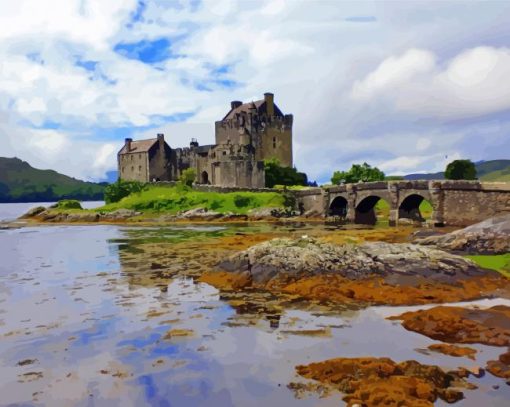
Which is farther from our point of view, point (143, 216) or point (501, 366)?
point (143, 216)

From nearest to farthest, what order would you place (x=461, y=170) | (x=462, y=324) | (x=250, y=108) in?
Result: 1. (x=462, y=324)
2. (x=461, y=170)
3. (x=250, y=108)

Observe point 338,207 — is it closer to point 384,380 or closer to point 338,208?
point 338,208

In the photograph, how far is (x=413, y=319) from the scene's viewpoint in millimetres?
17047

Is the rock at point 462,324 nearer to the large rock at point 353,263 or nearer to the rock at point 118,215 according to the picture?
the large rock at point 353,263

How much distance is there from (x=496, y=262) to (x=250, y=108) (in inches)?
3436

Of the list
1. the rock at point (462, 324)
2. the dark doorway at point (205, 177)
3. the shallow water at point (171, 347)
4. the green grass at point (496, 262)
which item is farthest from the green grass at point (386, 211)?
the rock at point (462, 324)

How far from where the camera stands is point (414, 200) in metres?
65.9

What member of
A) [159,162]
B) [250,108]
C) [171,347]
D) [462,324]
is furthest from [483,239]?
[159,162]

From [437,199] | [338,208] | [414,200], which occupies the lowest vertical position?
[338,208]

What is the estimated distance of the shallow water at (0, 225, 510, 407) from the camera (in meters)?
11.6

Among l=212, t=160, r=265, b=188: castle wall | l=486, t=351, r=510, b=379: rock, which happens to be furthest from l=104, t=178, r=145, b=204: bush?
l=486, t=351, r=510, b=379: rock

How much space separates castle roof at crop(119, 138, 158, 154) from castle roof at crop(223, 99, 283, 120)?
18.9m

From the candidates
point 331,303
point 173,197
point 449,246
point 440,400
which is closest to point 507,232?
point 449,246

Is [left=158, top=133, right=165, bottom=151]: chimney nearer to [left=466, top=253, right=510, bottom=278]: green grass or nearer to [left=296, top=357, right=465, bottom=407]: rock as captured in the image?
[left=466, top=253, right=510, bottom=278]: green grass
